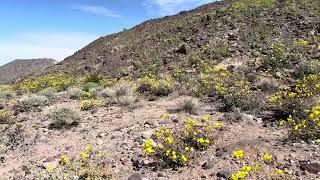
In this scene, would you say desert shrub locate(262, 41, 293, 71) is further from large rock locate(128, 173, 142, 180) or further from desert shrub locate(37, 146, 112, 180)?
desert shrub locate(37, 146, 112, 180)

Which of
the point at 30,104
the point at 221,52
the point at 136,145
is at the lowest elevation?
the point at 136,145

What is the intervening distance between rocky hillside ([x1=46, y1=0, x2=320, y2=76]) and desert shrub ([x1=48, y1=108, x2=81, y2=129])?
7670mm

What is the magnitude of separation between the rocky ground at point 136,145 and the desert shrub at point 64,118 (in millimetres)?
238

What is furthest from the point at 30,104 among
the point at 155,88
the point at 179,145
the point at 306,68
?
the point at 306,68

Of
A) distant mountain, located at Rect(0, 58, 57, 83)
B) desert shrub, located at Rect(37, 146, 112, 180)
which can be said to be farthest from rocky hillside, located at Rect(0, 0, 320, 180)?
distant mountain, located at Rect(0, 58, 57, 83)

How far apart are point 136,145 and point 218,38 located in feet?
45.5

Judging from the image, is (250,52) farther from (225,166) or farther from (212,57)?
(225,166)

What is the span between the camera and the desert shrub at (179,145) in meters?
6.77

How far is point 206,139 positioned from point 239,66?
8.79m

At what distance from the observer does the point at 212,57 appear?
713 inches

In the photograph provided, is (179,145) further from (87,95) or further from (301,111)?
(87,95)

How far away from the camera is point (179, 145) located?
23.2 ft

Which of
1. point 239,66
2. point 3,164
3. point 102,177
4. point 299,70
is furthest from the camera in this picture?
point 239,66

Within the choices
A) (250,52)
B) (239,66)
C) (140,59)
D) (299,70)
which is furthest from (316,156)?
(140,59)
